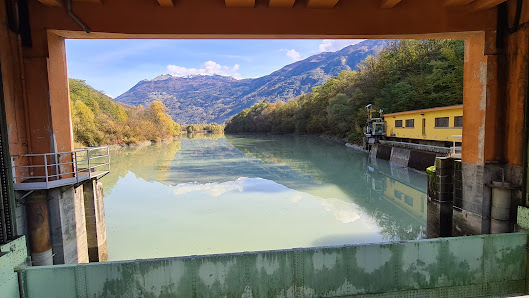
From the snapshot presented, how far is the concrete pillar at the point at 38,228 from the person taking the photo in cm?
489

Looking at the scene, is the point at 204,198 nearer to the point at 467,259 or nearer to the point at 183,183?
the point at 183,183

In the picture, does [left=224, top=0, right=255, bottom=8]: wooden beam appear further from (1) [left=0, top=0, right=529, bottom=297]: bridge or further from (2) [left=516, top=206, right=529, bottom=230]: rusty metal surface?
(2) [left=516, top=206, right=529, bottom=230]: rusty metal surface

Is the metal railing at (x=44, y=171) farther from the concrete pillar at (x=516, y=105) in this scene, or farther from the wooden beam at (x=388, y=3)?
the concrete pillar at (x=516, y=105)

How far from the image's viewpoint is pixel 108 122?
44.4 m

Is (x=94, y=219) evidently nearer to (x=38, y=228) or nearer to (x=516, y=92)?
(x=38, y=228)

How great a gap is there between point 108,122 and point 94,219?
43.5 metres

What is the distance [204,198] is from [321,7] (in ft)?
31.5

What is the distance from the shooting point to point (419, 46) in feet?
107

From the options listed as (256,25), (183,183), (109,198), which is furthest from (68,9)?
(183,183)

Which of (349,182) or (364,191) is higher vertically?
(349,182)

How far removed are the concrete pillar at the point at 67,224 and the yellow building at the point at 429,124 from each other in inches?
646

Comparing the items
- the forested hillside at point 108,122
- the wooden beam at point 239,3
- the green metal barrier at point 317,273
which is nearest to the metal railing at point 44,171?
the green metal barrier at point 317,273

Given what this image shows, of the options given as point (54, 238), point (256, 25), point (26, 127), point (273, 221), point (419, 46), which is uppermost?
point (419, 46)

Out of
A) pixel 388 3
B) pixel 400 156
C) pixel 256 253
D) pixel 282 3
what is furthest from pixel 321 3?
pixel 400 156
